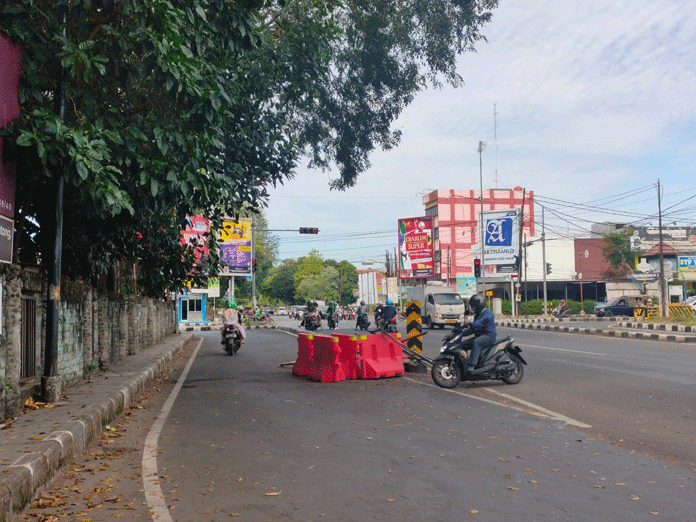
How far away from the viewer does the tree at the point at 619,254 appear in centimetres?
6788

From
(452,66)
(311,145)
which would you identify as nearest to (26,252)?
(311,145)

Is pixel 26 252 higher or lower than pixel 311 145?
lower

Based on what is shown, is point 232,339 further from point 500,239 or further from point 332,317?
point 500,239

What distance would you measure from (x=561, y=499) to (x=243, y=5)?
7.57 metres

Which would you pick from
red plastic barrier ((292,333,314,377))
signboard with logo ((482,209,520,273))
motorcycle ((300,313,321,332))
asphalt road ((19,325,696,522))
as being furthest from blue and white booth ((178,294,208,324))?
asphalt road ((19,325,696,522))

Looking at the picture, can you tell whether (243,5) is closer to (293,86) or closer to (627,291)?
(293,86)

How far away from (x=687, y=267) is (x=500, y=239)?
47.0 feet

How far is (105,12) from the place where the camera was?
9.25 meters

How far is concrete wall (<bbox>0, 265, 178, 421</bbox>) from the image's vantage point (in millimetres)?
8258

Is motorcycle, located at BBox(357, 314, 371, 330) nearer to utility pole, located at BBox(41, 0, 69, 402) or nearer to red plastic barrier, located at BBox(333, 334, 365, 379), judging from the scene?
red plastic barrier, located at BBox(333, 334, 365, 379)

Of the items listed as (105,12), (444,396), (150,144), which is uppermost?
(105,12)

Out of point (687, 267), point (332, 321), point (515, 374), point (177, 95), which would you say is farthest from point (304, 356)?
point (687, 267)

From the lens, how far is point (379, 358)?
13945 millimetres

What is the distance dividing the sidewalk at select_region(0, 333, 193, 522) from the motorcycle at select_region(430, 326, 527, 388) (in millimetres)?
5100
